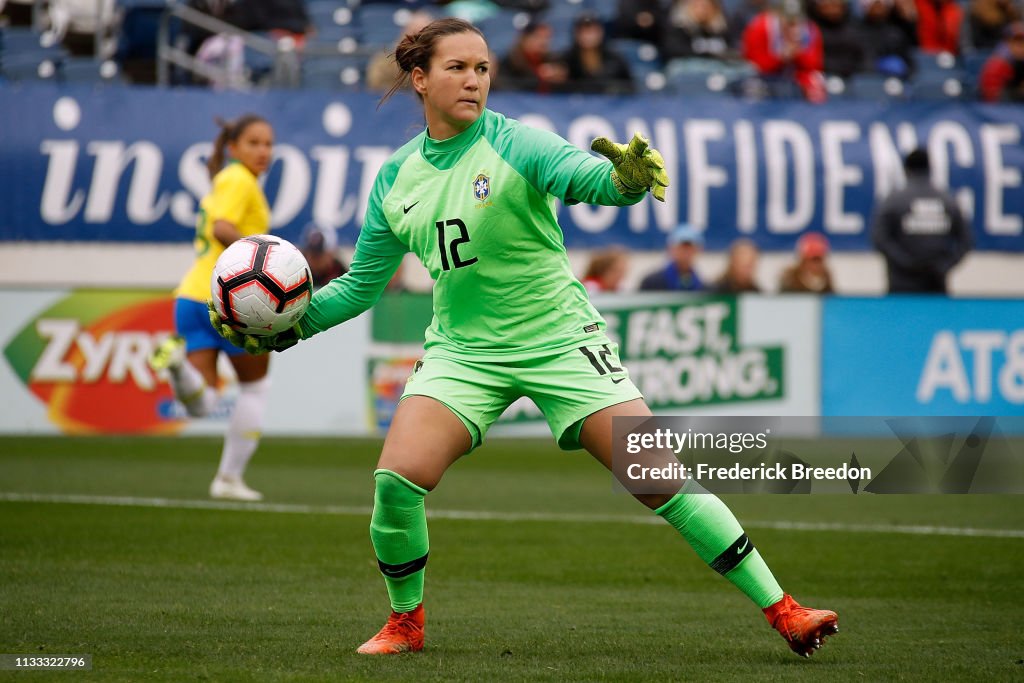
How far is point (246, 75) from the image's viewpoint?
58.9 feet

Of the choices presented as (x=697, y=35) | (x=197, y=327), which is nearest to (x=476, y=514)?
(x=197, y=327)

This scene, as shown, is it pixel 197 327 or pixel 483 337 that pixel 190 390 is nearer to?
pixel 197 327

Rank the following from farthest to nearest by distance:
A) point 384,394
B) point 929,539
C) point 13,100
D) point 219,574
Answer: point 13,100, point 384,394, point 929,539, point 219,574

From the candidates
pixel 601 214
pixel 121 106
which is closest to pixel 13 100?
pixel 121 106

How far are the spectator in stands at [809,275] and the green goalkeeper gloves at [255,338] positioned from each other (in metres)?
11.0

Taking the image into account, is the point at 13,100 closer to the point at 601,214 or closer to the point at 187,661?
the point at 601,214

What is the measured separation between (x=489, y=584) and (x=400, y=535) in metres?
1.98

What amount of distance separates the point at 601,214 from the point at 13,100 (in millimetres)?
6525

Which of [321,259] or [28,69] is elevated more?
[28,69]

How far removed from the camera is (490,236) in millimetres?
5562

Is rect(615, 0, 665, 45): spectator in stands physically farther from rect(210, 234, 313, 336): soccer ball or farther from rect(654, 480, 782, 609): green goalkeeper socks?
rect(654, 480, 782, 609): green goalkeeper socks

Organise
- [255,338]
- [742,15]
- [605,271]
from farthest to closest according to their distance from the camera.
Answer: [742,15]
[605,271]
[255,338]

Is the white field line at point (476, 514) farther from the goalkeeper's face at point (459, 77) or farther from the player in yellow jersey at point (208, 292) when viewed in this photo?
the goalkeeper's face at point (459, 77)

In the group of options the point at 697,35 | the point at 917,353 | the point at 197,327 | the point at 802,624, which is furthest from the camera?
the point at 697,35
